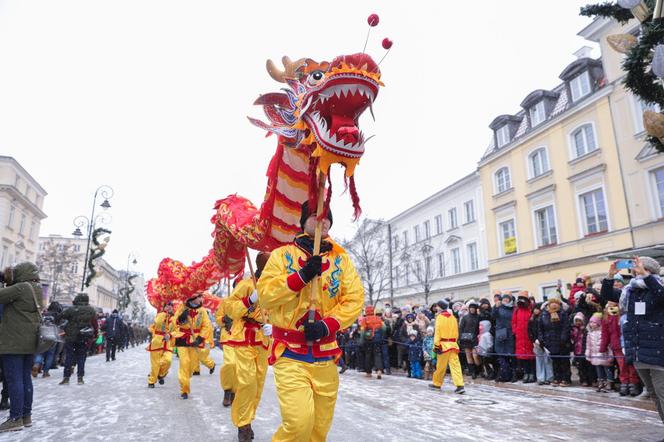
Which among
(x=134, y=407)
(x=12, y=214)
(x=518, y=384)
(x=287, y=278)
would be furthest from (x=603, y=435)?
(x=12, y=214)

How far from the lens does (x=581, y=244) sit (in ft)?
67.7

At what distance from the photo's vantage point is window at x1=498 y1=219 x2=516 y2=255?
2512 centimetres

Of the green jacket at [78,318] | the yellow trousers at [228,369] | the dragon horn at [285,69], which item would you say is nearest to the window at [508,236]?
the green jacket at [78,318]

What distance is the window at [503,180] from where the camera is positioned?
85.3ft

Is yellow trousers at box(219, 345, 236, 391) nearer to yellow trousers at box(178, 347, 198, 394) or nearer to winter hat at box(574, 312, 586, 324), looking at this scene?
yellow trousers at box(178, 347, 198, 394)

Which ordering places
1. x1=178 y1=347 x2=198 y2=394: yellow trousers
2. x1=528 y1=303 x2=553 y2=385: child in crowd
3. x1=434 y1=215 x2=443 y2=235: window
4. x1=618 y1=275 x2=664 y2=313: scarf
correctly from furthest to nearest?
x1=434 y1=215 x2=443 y2=235: window, x1=528 y1=303 x2=553 y2=385: child in crowd, x1=178 y1=347 x2=198 y2=394: yellow trousers, x1=618 y1=275 x2=664 y2=313: scarf

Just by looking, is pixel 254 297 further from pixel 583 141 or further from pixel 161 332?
pixel 583 141

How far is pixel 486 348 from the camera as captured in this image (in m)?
11.5

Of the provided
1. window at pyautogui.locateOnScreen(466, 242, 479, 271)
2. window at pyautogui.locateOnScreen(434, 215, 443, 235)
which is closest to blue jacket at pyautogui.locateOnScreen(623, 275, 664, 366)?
window at pyautogui.locateOnScreen(466, 242, 479, 271)

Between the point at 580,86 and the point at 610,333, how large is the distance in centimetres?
1668

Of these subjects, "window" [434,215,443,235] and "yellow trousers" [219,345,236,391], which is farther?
"window" [434,215,443,235]

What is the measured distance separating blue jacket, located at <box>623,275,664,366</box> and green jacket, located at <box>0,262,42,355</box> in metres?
7.13

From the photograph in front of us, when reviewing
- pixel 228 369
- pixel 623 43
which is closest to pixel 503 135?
pixel 623 43

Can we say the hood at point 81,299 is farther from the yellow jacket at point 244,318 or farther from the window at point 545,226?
the window at point 545,226
